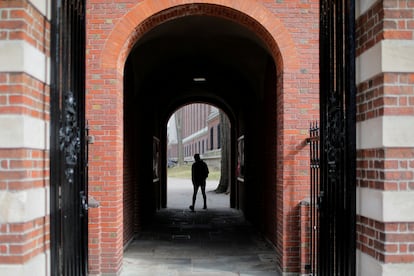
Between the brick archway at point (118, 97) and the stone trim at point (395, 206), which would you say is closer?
the stone trim at point (395, 206)

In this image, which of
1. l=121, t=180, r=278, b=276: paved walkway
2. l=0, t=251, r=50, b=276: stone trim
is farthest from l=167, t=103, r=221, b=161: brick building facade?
l=0, t=251, r=50, b=276: stone trim

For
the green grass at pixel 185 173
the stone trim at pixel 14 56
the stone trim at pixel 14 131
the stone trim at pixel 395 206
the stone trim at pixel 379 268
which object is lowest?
the green grass at pixel 185 173

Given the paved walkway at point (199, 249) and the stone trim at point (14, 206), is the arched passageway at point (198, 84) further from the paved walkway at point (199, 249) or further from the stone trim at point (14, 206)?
the stone trim at point (14, 206)

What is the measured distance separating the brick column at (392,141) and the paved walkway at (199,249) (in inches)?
180

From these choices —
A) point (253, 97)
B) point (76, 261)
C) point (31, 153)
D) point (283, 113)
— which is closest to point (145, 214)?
point (253, 97)

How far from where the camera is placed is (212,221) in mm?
14164

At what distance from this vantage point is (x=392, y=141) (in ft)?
12.1

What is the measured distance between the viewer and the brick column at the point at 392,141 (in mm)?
3652

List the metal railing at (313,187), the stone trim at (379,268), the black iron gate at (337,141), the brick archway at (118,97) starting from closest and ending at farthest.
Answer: the stone trim at (379,268) → the black iron gate at (337,141) → the metal railing at (313,187) → the brick archway at (118,97)

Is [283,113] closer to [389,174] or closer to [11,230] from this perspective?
[389,174]

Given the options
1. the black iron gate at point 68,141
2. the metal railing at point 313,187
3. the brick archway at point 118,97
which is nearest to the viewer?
the black iron gate at point 68,141

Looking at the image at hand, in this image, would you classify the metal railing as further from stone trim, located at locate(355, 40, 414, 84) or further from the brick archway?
stone trim, located at locate(355, 40, 414, 84)


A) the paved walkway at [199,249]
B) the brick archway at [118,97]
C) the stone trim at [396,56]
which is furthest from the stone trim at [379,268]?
the paved walkway at [199,249]

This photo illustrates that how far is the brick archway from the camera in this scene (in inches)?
299
